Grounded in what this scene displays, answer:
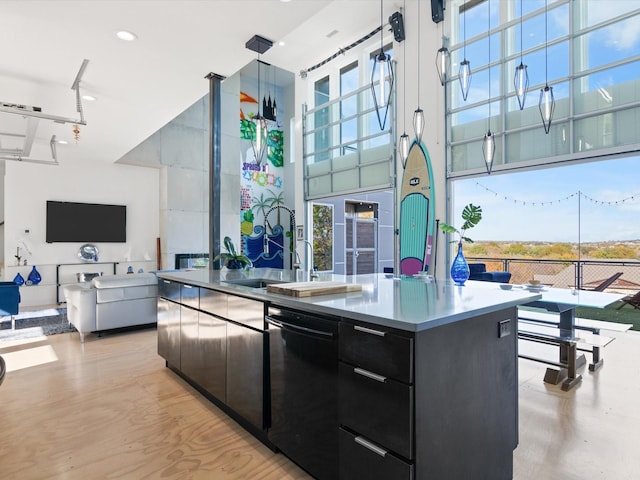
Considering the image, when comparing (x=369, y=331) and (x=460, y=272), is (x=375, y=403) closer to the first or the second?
(x=369, y=331)

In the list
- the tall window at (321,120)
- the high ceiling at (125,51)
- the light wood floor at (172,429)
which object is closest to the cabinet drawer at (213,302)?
the light wood floor at (172,429)

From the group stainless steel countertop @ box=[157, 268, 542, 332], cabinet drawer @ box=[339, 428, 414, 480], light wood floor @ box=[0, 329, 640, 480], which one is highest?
stainless steel countertop @ box=[157, 268, 542, 332]

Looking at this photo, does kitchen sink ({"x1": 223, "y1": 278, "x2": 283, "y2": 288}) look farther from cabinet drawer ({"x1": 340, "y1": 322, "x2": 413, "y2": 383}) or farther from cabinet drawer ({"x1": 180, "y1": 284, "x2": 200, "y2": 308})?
cabinet drawer ({"x1": 340, "y1": 322, "x2": 413, "y2": 383})

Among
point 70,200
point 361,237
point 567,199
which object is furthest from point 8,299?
point 567,199

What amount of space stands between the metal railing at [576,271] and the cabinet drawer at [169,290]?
658cm

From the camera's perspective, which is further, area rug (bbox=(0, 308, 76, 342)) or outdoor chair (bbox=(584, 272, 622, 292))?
outdoor chair (bbox=(584, 272, 622, 292))

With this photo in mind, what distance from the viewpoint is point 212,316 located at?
2.66m

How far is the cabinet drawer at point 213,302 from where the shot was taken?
2510mm

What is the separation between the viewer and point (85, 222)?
786cm

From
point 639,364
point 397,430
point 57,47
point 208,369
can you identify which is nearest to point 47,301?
point 57,47

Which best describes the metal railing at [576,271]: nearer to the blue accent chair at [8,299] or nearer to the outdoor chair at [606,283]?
the outdoor chair at [606,283]

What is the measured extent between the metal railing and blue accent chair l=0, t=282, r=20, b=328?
8383 mm

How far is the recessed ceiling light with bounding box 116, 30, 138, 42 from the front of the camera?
3037mm

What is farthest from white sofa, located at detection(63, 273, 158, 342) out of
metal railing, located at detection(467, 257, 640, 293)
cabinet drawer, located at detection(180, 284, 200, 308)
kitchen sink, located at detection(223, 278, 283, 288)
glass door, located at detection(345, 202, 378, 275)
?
metal railing, located at detection(467, 257, 640, 293)
